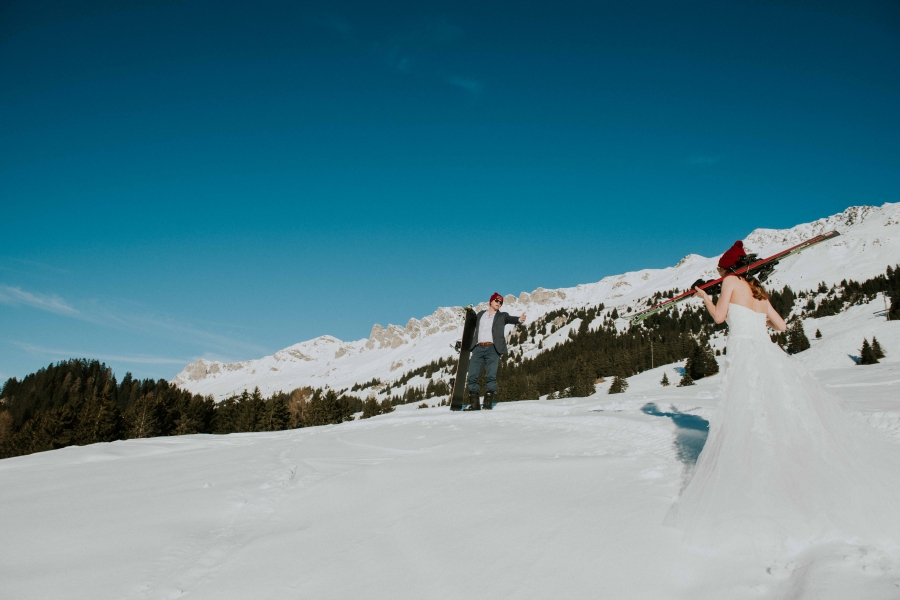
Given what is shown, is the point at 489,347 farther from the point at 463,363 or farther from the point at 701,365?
the point at 701,365

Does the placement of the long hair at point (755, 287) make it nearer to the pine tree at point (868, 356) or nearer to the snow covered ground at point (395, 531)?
the snow covered ground at point (395, 531)

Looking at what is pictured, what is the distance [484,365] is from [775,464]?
9638 millimetres

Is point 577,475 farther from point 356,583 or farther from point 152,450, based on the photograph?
point 152,450

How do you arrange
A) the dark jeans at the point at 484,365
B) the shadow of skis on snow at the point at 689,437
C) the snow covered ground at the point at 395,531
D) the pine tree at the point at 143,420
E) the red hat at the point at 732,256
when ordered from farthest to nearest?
the pine tree at the point at 143,420
the dark jeans at the point at 484,365
the red hat at the point at 732,256
the shadow of skis on snow at the point at 689,437
the snow covered ground at the point at 395,531

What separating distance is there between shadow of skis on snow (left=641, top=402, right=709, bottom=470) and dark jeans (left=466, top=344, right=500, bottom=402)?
566 cm

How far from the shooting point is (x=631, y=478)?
422cm

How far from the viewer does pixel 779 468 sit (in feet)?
11.5

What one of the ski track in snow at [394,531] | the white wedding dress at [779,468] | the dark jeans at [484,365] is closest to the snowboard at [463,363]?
the dark jeans at [484,365]

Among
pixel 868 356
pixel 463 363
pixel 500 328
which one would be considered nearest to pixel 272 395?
pixel 463 363

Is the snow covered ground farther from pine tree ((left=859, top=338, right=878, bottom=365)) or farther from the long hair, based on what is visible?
pine tree ((left=859, top=338, right=878, bottom=365))

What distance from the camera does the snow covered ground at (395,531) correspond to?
258cm

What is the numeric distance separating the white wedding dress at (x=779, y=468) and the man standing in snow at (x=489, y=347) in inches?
309

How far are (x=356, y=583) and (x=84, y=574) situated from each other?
1.81 meters

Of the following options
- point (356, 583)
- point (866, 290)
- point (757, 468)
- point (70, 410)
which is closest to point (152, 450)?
point (356, 583)
